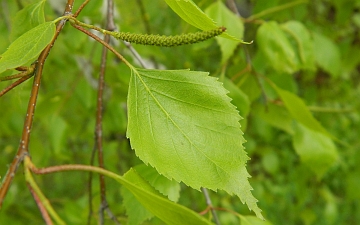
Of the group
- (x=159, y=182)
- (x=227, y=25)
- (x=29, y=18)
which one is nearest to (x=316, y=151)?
(x=227, y=25)

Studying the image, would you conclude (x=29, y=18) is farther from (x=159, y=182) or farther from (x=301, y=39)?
(x=301, y=39)

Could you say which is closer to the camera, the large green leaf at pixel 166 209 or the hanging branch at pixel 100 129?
the large green leaf at pixel 166 209

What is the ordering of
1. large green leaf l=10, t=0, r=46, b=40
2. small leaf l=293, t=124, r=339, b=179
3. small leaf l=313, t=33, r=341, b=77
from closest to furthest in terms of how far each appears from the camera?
large green leaf l=10, t=0, r=46, b=40
small leaf l=293, t=124, r=339, b=179
small leaf l=313, t=33, r=341, b=77

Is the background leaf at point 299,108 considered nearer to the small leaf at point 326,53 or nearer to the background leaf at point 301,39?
the background leaf at point 301,39

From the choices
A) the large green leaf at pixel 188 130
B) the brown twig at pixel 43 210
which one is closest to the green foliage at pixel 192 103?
the large green leaf at pixel 188 130

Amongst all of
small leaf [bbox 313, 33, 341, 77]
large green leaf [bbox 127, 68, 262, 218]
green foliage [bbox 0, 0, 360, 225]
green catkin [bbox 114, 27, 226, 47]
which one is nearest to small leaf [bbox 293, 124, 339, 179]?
green foliage [bbox 0, 0, 360, 225]

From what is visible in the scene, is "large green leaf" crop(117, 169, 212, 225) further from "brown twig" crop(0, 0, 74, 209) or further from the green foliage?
"brown twig" crop(0, 0, 74, 209)
